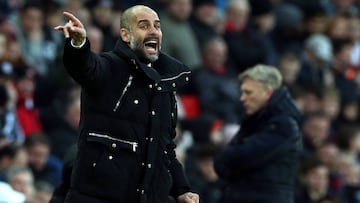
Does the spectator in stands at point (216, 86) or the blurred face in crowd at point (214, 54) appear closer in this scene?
the spectator in stands at point (216, 86)

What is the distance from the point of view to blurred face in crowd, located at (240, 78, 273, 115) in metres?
10.0

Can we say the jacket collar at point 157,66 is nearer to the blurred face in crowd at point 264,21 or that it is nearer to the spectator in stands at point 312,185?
the spectator in stands at point 312,185

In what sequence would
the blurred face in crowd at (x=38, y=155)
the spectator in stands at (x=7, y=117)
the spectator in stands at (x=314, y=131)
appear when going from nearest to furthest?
the blurred face in crowd at (x=38, y=155)
the spectator in stands at (x=7, y=117)
the spectator in stands at (x=314, y=131)

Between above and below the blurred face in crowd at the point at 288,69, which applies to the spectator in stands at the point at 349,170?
below

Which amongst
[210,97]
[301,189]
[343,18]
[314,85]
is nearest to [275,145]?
[301,189]

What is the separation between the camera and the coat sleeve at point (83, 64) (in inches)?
284

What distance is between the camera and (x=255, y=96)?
10047 millimetres

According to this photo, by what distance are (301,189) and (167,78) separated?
16.5 ft

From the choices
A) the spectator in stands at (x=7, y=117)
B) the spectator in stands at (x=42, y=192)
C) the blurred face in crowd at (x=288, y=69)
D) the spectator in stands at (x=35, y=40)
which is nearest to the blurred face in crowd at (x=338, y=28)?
the blurred face in crowd at (x=288, y=69)

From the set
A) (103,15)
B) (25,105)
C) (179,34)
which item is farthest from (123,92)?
(179,34)

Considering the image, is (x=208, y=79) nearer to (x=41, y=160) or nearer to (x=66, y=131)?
(x=66, y=131)

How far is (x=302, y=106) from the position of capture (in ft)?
51.5

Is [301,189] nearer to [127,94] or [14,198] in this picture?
[14,198]

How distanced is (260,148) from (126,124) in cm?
234
